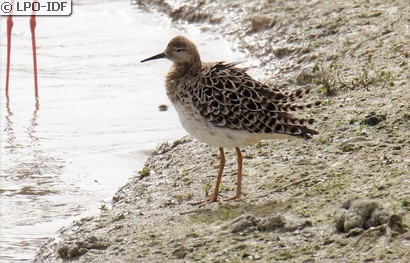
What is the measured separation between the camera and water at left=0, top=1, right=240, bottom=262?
30.5 feet

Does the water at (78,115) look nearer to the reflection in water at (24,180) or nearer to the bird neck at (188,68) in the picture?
the reflection in water at (24,180)

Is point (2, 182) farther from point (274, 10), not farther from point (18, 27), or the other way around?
point (18, 27)

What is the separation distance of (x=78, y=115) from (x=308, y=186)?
4.74m

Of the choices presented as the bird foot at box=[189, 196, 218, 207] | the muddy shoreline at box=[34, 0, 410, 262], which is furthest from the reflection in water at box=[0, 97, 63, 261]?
the bird foot at box=[189, 196, 218, 207]

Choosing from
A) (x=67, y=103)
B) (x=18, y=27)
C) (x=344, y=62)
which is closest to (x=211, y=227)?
(x=344, y=62)

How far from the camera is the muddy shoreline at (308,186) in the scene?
656cm

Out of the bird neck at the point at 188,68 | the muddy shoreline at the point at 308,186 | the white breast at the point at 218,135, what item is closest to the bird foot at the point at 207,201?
the muddy shoreline at the point at 308,186

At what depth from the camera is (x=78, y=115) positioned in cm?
1185

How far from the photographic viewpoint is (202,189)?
8461mm

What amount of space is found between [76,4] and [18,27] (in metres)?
1.56

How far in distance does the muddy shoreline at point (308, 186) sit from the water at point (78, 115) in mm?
464

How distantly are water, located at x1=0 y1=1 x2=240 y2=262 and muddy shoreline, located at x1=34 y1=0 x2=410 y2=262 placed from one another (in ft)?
1.52

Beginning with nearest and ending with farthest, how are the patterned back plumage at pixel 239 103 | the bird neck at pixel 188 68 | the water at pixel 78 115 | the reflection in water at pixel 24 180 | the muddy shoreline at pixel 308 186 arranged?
the muddy shoreline at pixel 308 186 < the patterned back plumage at pixel 239 103 < the bird neck at pixel 188 68 < the reflection in water at pixel 24 180 < the water at pixel 78 115

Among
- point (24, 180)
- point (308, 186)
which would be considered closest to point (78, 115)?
point (24, 180)
